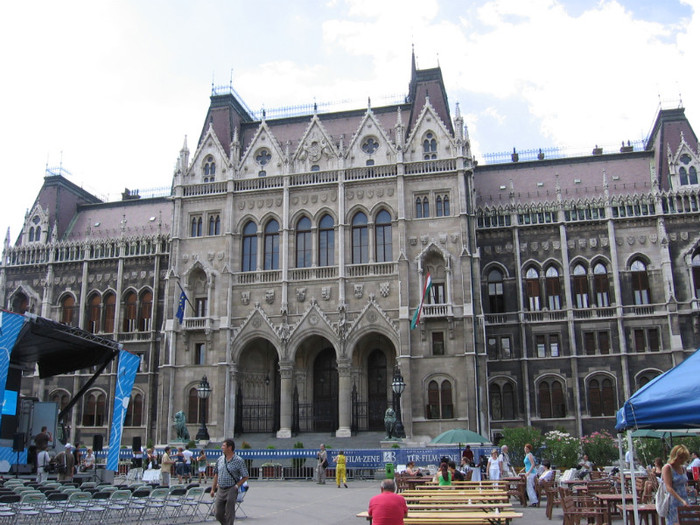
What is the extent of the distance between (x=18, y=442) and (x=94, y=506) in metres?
11.8

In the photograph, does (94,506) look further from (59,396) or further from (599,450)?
(59,396)

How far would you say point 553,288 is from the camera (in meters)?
46.0

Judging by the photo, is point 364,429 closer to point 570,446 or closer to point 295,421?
point 295,421

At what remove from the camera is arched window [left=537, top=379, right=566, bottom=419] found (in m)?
43.8

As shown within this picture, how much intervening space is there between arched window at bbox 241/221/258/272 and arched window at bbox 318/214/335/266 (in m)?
4.26

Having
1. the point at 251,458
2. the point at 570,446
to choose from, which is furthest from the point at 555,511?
the point at 251,458

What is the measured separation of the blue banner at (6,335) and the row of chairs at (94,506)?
22.7 ft

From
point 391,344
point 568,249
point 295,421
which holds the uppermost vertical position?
point 568,249

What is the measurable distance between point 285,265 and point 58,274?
20.0m

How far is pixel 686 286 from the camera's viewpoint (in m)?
43.6

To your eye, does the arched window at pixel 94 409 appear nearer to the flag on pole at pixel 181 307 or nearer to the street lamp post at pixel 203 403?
the flag on pole at pixel 181 307

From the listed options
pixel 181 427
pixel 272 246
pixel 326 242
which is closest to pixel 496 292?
pixel 326 242

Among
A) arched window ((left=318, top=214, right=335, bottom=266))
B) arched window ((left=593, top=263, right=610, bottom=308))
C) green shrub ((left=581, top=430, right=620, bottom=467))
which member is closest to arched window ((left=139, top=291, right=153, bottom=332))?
arched window ((left=318, top=214, right=335, bottom=266))

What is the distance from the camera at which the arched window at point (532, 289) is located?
45.9m
